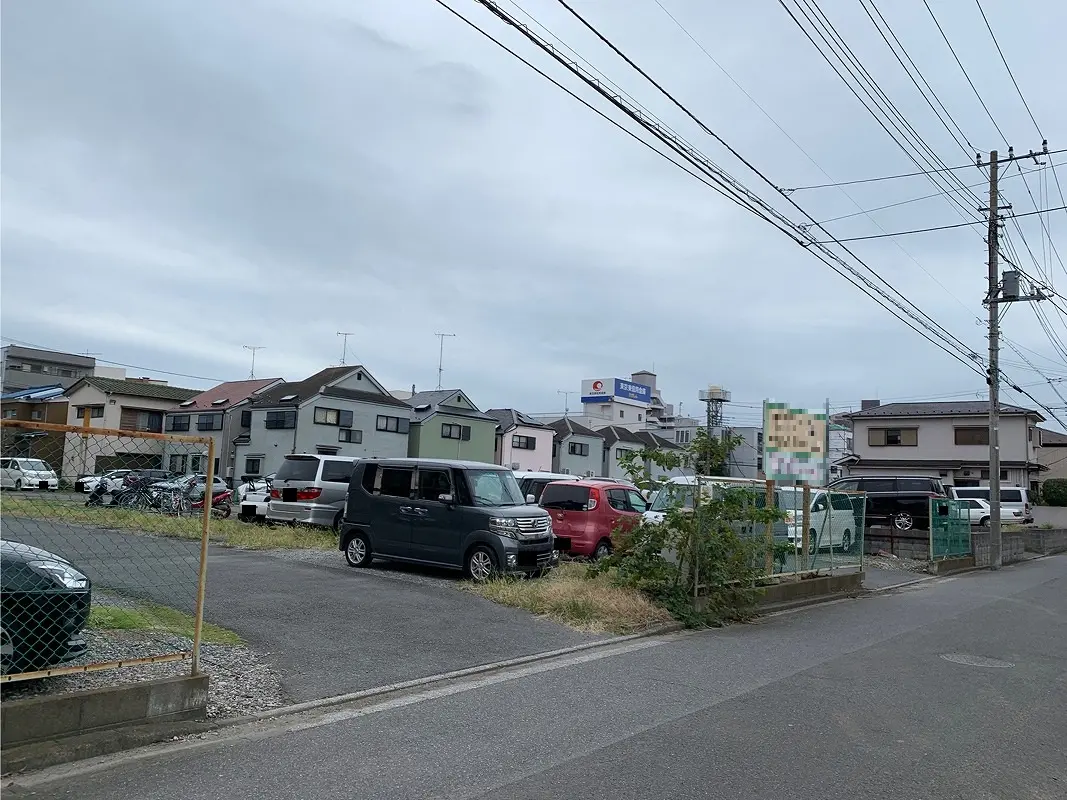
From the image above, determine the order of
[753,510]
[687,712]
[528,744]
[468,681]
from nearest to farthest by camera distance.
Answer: [528,744] → [687,712] → [468,681] → [753,510]

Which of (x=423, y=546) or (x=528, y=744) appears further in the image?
(x=423, y=546)

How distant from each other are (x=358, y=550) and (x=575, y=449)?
150 ft

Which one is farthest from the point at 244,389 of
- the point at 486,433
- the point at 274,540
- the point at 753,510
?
the point at 753,510

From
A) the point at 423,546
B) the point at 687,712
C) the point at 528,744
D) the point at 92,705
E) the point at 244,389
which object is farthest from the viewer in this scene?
the point at 244,389

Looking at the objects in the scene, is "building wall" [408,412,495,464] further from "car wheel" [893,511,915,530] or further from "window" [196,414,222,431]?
"car wheel" [893,511,915,530]

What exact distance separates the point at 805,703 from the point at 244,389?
1821 inches

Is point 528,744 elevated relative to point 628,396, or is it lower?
lower

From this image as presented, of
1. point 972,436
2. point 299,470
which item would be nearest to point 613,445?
point 972,436

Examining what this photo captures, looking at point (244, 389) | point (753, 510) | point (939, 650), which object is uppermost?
point (244, 389)

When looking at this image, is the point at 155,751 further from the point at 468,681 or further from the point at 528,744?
the point at 468,681

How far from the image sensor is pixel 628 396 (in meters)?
79.9

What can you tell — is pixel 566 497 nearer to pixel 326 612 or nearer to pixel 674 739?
pixel 326 612

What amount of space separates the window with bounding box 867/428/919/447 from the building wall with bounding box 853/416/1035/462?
0.53 feet

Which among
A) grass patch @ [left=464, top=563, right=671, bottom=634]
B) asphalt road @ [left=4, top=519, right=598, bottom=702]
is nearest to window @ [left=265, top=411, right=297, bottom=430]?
asphalt road @ [left=4, top=519, right=598, bottom=702]
